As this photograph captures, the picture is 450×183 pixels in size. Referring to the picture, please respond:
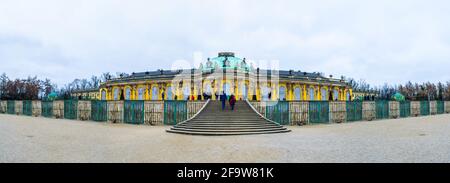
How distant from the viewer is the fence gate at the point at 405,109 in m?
34.8

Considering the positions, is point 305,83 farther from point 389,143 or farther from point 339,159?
point 339,159

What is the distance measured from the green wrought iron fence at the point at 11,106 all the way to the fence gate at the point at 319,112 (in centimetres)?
4182

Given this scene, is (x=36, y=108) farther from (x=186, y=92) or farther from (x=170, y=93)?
(x=186, y=92)

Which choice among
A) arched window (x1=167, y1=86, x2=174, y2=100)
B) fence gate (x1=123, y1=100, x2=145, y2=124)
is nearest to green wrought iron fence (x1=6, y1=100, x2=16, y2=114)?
arched window (x1=167, y1=86, x2=174, y2=100)

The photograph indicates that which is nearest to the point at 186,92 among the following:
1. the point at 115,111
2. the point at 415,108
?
the point at 115,111

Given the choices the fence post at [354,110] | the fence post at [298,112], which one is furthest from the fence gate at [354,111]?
the fence post at [298,112]

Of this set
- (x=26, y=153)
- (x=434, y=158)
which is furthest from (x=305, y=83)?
(x=26, y=153)

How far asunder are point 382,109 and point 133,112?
25.6m

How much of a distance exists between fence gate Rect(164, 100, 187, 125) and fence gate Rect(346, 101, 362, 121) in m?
15.6

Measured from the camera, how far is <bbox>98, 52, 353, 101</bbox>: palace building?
4900 centimetres

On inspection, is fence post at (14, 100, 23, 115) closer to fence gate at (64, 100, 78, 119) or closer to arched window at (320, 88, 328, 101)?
fence gate at (64, 100, 78, 119)

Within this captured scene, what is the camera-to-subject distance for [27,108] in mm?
39750

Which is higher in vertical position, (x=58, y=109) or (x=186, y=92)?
(x=186, y=92)
